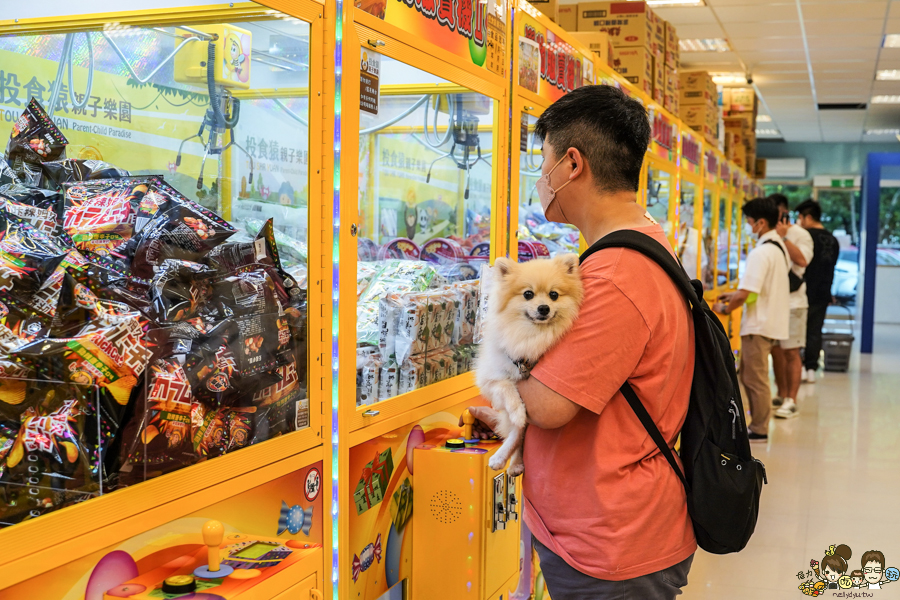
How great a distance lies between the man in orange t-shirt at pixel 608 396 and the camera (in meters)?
1.37

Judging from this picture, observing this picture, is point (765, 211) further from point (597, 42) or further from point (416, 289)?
point (416, 289)

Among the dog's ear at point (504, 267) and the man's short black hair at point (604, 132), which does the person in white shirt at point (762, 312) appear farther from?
the man's short black hair at point (604, 132)

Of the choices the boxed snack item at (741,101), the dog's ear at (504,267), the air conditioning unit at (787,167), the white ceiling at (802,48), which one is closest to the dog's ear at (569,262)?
the dog's ear at (504,267)

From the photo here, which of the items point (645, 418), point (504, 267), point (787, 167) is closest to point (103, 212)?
point (504, 267)

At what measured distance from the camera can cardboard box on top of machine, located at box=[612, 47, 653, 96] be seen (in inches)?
204

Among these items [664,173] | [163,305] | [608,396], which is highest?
[664,173]

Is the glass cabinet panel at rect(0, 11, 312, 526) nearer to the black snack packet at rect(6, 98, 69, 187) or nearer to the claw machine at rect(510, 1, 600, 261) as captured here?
the black snack packet at rect(6, 98, 69, 187)

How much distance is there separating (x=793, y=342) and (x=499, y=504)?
5329mm

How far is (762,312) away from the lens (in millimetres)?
6004

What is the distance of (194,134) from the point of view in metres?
1.92

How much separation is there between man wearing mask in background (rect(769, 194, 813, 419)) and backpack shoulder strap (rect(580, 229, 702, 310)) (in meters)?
5.74

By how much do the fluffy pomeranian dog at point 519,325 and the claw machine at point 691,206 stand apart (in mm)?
4681

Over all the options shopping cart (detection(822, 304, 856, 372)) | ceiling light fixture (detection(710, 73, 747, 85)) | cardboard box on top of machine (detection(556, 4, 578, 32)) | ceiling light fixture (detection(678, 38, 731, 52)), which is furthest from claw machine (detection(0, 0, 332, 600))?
ceiling light fixture (detection(710, 73, 747, 85))

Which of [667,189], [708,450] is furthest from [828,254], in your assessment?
[708,450]
